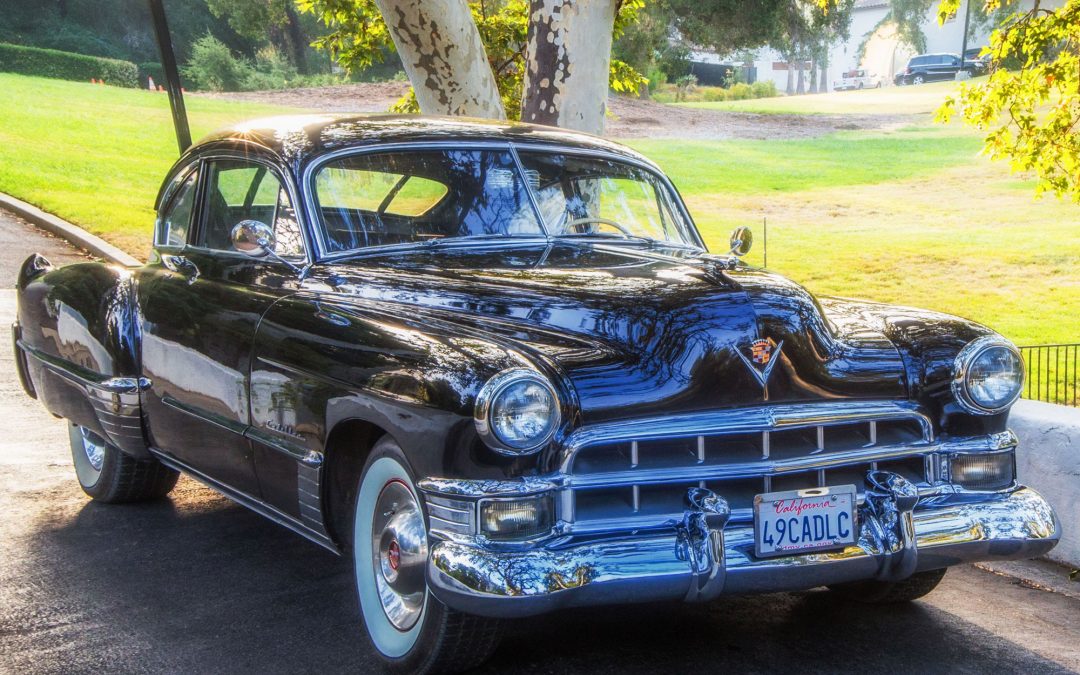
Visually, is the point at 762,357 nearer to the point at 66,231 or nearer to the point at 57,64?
the point at 66,231

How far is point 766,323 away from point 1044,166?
6798mm

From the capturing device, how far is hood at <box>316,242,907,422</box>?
373cm

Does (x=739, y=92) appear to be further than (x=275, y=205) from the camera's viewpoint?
Yes

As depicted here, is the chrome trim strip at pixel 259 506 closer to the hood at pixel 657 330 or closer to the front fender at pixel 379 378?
the front fender at pixel 379 378

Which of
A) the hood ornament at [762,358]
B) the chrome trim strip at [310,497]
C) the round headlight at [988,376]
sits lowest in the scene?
the chrome trim strip at [310,497]

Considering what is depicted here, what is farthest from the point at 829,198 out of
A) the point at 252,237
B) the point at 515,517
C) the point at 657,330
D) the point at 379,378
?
the point at 515,517

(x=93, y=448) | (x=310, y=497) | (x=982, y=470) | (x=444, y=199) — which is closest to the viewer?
(x=982, y=470)

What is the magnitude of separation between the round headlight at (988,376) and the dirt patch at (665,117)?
28.8 meters

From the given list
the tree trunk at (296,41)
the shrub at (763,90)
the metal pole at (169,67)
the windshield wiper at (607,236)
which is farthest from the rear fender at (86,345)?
the shrub at (763,90)

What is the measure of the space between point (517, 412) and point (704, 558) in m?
0.67

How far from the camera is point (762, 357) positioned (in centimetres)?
384

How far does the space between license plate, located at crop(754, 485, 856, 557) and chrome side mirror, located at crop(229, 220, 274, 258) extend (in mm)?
2158

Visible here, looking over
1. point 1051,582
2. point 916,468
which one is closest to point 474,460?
point 916,468

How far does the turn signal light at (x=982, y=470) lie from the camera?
4121 millimetres
